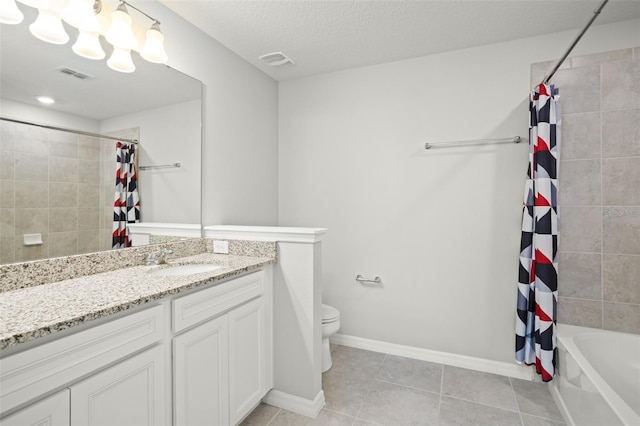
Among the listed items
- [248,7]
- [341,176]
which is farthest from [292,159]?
[248,7]

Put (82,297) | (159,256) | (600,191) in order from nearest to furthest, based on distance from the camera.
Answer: (82,297), (159,256), (600,191)

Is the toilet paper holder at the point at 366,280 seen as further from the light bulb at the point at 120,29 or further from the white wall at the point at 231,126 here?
the light bulb at the point at 120,29

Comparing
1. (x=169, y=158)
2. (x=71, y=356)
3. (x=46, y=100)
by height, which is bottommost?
(x=71, y=356)

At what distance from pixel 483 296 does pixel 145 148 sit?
2518mm

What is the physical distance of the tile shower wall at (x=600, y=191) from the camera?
195 centimetres

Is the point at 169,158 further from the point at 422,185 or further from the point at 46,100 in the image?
the point at 422,185

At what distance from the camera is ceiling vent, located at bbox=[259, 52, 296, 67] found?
95.4 inches

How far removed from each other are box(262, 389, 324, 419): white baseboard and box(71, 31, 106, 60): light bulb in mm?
2072

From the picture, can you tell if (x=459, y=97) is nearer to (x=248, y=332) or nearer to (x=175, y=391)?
(x=248, y=332)

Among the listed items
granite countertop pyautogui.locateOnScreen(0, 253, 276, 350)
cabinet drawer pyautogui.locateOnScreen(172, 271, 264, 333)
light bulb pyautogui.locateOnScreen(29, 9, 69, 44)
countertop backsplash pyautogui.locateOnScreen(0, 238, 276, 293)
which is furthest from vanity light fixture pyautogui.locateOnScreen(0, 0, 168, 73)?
cabinet drawer pyautogui.locateOnScreen(172, 271, 264, 333)

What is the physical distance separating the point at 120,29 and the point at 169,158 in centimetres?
69

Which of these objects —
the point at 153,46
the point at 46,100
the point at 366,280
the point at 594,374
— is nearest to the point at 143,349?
the point at 46,100

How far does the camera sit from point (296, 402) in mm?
1812

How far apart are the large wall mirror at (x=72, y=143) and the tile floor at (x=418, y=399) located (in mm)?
1386
